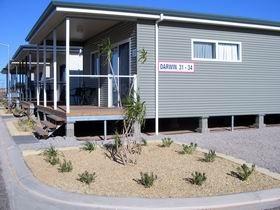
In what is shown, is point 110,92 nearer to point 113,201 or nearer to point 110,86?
point 110,86

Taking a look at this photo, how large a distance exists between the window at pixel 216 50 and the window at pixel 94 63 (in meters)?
5.12

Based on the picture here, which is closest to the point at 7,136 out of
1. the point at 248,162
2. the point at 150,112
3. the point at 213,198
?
the point at 150,112

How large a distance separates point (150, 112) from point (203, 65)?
2.60 m

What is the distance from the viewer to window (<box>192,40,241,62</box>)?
1512cm

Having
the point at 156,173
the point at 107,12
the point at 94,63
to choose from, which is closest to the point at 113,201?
the point at 156,173

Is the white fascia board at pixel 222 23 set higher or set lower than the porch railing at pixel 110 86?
higher

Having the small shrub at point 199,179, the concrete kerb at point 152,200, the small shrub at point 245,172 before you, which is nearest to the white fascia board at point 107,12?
the concrete kerb at point 152,200

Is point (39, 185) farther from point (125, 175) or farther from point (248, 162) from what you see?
point (248, 162)

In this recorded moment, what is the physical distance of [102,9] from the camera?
1312 cm

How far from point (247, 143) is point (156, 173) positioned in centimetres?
477

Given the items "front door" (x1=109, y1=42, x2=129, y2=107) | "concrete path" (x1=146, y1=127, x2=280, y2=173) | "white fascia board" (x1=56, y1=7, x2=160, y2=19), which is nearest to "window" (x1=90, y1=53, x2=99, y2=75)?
"front door" (x1=109, y1=42, x2=129, y2=107)

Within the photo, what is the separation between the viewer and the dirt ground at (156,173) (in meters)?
7.43

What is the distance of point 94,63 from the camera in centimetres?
1905

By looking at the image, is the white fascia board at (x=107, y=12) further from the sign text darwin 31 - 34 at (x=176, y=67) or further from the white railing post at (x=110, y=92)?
the white railing post at (x=110, y=92)
